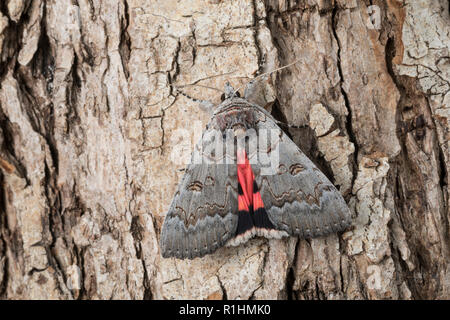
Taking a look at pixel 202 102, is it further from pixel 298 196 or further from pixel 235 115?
pixel 298 196

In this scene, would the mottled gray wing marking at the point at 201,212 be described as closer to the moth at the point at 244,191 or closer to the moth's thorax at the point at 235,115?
the moth at the point at 244,191

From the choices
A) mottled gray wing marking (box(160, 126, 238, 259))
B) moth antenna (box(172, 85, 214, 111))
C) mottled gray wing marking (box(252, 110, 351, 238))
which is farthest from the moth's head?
mottled gray wing marking (box(160, 126, 238, 259))

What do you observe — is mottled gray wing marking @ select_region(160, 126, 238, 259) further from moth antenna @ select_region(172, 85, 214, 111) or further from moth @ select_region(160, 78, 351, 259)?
moth antenna @ select_region(172, 85, 214, 111)

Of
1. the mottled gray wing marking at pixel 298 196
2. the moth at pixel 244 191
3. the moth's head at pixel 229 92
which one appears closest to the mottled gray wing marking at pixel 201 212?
the moth at pixel 244 191

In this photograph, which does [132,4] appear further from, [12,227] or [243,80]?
[12,227]

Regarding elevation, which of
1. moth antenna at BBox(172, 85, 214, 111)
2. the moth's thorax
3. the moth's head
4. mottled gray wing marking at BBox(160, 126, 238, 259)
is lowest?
mottled gray wing marking at BBox(160, 126, 238, 259)

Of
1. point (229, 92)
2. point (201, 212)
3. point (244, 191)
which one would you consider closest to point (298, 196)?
point (244, 191)

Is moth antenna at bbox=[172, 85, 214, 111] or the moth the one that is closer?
the moth
